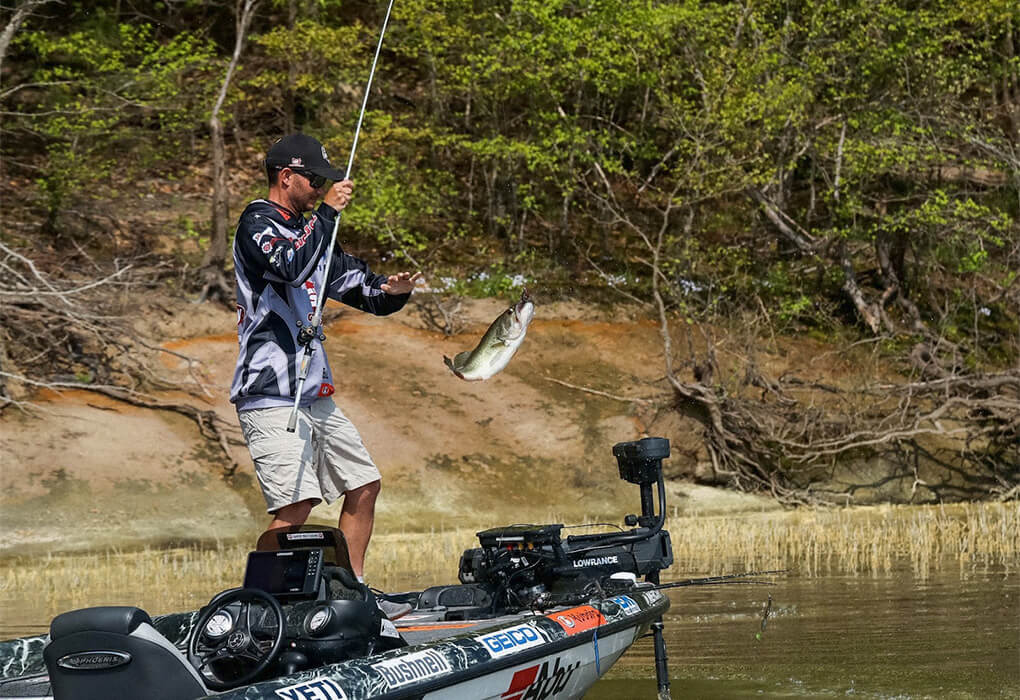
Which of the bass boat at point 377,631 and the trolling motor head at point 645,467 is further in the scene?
the trolling motor head at point 645,467

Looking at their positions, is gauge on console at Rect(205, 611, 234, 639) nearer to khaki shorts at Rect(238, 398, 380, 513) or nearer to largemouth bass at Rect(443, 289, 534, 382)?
khaki shorts at Rect(238, 398, 380, 513)

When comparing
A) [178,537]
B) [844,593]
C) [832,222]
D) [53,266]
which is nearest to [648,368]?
[832,222]

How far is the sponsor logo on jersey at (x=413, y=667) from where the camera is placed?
4.62 m

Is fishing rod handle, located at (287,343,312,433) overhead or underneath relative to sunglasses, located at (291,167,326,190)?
underneath

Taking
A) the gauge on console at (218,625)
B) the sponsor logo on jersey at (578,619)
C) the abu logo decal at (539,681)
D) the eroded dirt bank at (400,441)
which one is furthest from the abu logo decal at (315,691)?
the eroded dirt bank at (400,441)

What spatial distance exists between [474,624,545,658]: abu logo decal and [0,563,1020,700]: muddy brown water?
3.68 feet

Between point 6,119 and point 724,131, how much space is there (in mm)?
12125

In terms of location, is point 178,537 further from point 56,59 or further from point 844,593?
point 56,59

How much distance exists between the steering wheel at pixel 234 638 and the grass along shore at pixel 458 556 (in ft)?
12.6

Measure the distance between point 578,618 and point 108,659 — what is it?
2.26 meters

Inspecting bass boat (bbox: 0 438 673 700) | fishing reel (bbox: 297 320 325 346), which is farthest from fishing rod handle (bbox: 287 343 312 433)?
bass boat (bbox: 0 438 673 700)

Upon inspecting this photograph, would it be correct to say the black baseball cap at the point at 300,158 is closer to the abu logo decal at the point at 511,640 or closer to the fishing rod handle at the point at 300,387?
the fishing rod handle at the point at 300,387

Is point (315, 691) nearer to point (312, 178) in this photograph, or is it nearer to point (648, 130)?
point (312, 178)

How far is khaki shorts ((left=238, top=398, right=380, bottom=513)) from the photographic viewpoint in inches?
238
